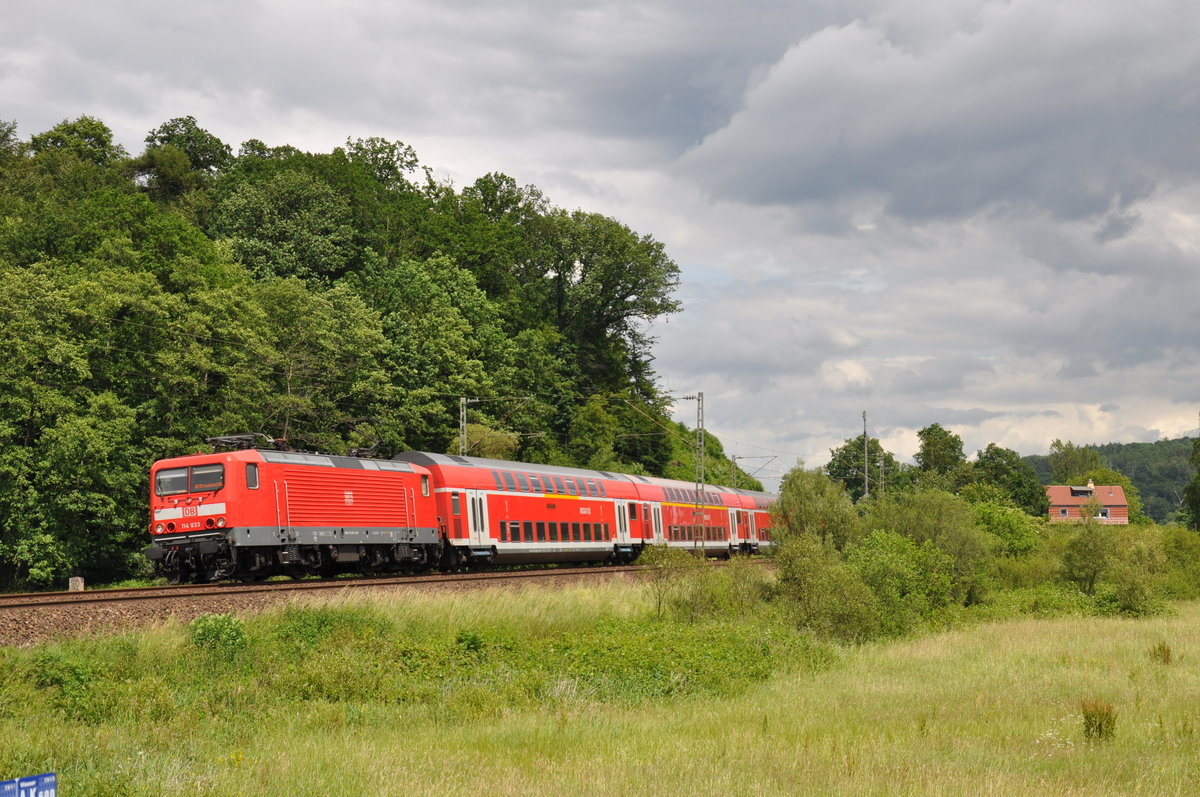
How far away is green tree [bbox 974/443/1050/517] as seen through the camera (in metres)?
125

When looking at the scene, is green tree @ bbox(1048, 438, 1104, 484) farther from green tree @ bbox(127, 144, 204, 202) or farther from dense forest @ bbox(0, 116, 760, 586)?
green tree @ bbox(127, 144, 204, 202)

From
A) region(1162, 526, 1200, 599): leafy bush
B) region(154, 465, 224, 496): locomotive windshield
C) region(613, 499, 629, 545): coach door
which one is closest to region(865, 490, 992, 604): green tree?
region(1162, 526, 1200, 599): leafy bush

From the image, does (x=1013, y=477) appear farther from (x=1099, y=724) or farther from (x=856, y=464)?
(x=1099, y=724)

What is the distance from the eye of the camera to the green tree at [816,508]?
53.6 m

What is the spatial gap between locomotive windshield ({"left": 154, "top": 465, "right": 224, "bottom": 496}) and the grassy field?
776 centimetres

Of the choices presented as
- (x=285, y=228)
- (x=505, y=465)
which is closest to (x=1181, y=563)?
(x=505, y=465)

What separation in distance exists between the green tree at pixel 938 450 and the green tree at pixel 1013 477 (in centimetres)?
911

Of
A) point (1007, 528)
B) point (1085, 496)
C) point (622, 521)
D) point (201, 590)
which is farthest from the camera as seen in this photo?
point (1085, 496)

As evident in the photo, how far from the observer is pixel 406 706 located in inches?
750

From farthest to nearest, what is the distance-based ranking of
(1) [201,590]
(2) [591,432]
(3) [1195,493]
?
1. (3) [1195,493]
2. (2) [591,432]
3. (1) [201,590]

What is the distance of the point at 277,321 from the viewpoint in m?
58.8

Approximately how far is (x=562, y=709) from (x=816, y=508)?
3748 cm

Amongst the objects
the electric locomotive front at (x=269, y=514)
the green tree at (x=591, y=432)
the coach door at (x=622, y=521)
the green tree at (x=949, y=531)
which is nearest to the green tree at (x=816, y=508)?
the green tree at (x=949, y=531)

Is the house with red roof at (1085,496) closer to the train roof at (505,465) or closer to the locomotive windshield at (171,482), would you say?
the train roof at (505,465)
